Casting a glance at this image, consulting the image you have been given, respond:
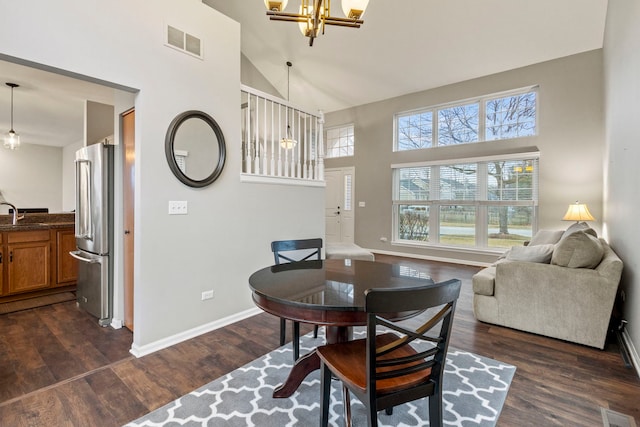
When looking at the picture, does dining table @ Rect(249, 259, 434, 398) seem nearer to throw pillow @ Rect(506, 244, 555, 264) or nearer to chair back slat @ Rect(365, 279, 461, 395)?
chair back slat @ Rect(365, 279, 461, 395)

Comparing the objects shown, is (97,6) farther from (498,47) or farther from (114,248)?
(498,47)

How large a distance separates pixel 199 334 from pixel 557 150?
5.70m

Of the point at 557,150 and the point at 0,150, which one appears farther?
the point at 0,150

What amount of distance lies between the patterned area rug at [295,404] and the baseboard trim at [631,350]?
0.81 m

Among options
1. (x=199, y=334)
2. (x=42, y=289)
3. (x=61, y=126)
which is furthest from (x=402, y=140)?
(x=61, y=126)

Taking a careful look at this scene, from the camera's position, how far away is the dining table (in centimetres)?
136

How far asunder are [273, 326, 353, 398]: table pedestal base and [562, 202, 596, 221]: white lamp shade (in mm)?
4305

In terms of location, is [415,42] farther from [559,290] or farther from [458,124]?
[559,290]

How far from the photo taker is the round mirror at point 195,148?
8.36 feet

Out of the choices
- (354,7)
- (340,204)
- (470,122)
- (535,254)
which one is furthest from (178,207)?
(470,122)

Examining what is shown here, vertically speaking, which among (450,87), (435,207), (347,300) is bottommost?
(347,300)

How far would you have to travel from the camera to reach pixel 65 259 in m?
3.91

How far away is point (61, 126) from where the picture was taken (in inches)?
250

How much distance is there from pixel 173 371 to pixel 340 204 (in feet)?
19.2
